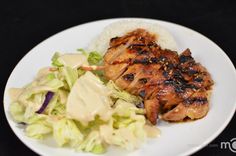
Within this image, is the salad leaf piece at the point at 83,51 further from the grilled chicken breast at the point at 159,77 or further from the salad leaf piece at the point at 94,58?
the grilled chicken breast at the point at 159,77

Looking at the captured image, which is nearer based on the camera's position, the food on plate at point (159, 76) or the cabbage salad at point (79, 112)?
the cabbage salad at point (79, 112)

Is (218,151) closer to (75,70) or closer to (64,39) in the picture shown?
(75,70)

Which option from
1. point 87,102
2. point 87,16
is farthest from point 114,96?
point 87,16

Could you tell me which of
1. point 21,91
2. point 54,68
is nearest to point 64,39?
point 54,68

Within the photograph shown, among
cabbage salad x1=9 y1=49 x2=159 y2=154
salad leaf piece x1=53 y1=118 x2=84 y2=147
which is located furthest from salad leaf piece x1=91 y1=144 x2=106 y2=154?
salad leaf piece x1=53 y1=118 x2=84 y2=147

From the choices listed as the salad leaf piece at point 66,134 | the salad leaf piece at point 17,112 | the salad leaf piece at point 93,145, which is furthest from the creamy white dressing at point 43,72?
the salad leaf piece at point 93,145

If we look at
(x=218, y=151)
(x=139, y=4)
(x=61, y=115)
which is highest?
(x=139, y=4)
